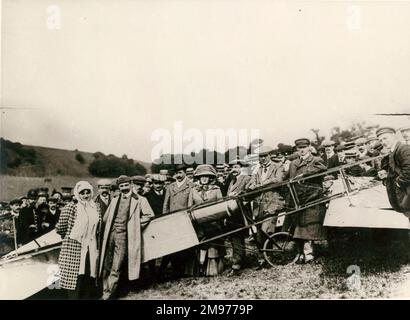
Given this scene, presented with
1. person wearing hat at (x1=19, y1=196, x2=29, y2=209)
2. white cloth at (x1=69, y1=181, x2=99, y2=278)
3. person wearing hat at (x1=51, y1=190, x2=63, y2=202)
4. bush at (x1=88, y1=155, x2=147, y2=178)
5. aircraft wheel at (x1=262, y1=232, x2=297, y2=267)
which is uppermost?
bush at (x1=88, y1=155, x2=147, y2=178)

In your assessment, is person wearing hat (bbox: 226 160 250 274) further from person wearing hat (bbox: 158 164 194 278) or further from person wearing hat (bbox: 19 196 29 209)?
person wearing hat (bbox: 19 196 29 209)

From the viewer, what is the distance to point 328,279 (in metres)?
5.34

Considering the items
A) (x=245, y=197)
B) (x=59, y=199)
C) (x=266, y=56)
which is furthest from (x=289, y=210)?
(x=59, y=199)

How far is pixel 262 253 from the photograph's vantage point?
17.4 ft

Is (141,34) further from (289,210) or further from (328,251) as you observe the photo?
(328,251)

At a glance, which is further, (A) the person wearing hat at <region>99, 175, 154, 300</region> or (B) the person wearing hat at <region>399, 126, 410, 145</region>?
(B) the person wearing hat at <region>399, 126, 410, 145</region>

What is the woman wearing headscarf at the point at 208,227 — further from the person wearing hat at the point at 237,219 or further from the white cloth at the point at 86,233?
the white cloth at the point at 86,233

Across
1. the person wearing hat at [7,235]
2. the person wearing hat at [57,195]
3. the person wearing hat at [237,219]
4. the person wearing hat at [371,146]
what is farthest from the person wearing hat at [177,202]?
the person wearing hat at [371,146]

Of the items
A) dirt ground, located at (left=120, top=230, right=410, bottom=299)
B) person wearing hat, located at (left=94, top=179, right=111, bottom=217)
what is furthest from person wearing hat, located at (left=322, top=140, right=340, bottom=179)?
person wearing hat, located at (left=94, top=179, right=111, bottom=217)

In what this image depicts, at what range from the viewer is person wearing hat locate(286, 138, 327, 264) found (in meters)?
5.33

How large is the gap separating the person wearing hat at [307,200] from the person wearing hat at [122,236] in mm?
1804

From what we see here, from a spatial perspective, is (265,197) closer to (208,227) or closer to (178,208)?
(208,227)

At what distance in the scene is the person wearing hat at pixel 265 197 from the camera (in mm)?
5316

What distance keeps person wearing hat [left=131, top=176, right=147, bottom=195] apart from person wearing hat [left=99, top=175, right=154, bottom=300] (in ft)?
0.16
